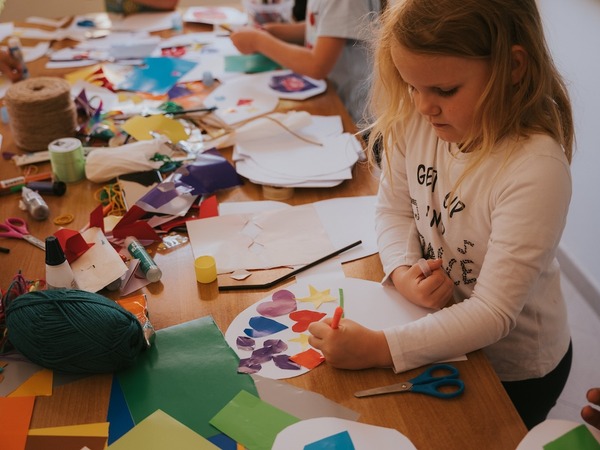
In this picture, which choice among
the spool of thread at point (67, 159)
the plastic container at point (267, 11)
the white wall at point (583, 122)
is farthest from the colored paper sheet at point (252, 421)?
the white wall at point (583, 122)

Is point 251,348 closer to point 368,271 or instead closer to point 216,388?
point 216,388

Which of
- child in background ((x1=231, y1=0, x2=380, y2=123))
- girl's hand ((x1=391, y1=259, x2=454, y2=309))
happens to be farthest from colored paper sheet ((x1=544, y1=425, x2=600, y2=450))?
child in background ((x1=231, y1=0, x2=380, y2=123))

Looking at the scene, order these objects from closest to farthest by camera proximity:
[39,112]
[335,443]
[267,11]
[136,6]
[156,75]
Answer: [335,443] < [39,112] < [156,75] < [267,11] < [136,6]

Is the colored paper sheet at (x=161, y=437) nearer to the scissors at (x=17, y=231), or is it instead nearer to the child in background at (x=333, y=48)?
the scissors at (x=17, y=231)

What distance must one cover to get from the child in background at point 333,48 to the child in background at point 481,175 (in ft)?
2.04

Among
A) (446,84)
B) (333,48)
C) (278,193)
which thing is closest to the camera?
(446,84)

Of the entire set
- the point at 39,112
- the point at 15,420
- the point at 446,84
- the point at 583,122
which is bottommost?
the point at 583,122

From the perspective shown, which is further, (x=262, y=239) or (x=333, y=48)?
(x=333, y=48)

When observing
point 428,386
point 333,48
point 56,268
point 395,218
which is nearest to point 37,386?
point 56,268

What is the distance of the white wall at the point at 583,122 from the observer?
76.3 inches

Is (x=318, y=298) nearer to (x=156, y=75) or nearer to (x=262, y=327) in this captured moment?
(x=262, y=327)

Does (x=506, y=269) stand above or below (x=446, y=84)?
below

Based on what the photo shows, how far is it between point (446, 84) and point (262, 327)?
1.42 ft

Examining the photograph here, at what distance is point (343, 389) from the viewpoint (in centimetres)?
82
